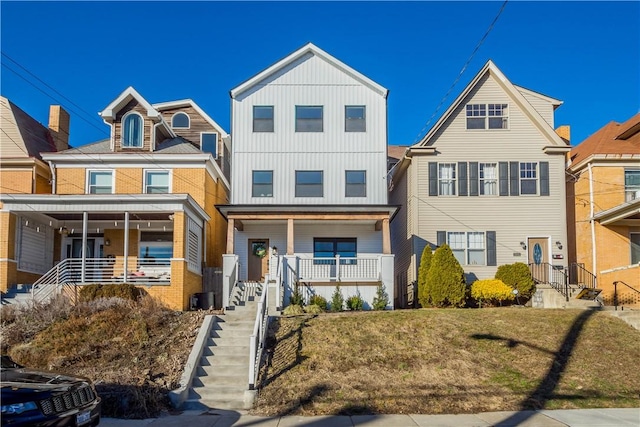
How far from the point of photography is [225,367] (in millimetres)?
14062

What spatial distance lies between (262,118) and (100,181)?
701 centimetres

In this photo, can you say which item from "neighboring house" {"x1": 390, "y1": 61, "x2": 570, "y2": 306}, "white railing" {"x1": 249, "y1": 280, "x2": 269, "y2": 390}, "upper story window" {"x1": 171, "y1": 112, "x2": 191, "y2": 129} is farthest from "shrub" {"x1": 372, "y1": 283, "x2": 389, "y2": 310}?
"upper story window" {"x1": 171, "y1": 112, "x2": 191, "y2": 129}

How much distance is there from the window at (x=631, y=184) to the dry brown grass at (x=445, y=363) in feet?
31.4

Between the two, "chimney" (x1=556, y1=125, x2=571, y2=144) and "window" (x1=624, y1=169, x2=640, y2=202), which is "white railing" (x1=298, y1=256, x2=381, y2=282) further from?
"chimney" (x1=556, y1=125, x2=571, y2=144)

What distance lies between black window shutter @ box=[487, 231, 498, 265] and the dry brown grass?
6092 millimetres

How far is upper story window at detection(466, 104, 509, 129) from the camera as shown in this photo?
25172mm

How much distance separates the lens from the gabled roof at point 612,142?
26359mm

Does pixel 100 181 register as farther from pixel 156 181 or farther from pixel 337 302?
pixel 337 302

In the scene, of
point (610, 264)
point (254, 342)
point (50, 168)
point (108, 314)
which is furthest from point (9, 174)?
point (610, 264)

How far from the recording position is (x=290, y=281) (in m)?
21.8

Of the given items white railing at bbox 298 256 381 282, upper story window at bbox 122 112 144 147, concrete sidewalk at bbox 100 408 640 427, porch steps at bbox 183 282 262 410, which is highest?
upper story window at bbox 122 112 144 147

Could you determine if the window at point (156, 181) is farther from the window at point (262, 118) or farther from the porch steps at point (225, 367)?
the porch steps at point (225, 367)

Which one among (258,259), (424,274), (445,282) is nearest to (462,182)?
(424,274)

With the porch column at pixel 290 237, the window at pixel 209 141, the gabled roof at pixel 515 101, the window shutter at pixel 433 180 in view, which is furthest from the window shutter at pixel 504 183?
the window at pixel 209 141
